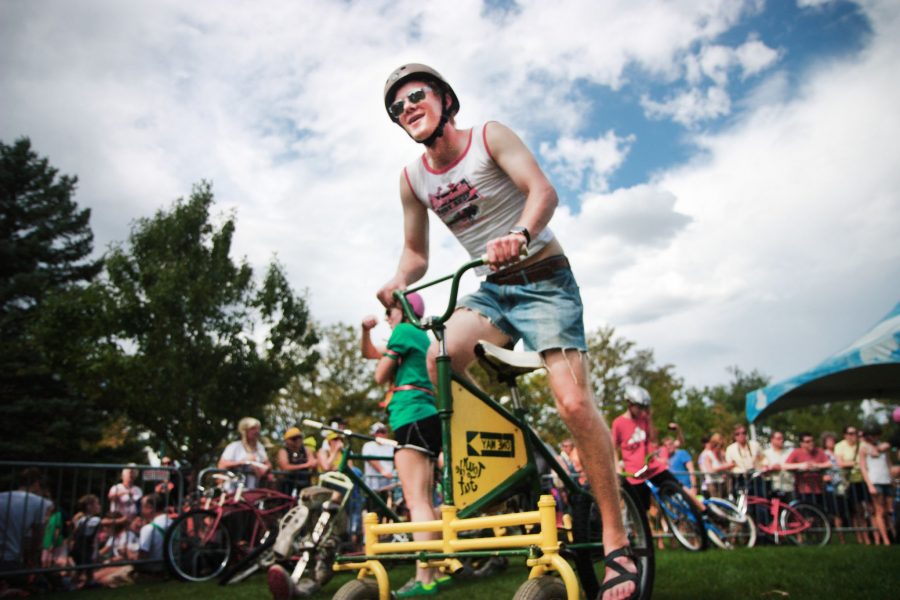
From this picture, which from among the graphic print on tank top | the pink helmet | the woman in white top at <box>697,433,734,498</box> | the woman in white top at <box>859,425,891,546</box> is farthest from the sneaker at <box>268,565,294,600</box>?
the woman in white top at <box>859,425,891,546</box>

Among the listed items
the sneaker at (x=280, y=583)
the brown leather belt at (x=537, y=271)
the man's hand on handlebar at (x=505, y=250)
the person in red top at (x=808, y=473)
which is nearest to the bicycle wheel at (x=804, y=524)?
the person in red top at (x=808, y=473)

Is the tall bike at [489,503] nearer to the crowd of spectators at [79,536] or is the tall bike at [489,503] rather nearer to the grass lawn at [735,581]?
the grass lawn at [735,581]

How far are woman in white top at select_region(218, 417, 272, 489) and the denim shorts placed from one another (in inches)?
229

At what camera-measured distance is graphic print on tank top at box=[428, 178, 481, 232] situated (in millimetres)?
2941

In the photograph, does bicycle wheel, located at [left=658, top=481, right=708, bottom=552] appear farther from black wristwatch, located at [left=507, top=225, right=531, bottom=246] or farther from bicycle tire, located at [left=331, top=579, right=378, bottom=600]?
black wristwatch, located at [left=507, top=225, right=531, bottom=246]

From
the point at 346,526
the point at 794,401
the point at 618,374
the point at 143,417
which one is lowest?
the point at 346,526

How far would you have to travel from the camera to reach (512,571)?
19.0ft

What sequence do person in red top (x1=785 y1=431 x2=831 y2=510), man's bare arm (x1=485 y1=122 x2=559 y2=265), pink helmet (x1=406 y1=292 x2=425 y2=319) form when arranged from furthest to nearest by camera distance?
person in red top (x1=785 y1=431 x2=831 y2=510) < pink helmet (x1=406 y1=292 x2=425 y2=319) < man's bare arm (x1=485 y1=122 x2=559 y2=265)

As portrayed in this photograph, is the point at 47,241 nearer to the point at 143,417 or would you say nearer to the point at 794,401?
the point at 143,417

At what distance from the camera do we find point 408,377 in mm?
4723

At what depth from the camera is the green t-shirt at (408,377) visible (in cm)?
446

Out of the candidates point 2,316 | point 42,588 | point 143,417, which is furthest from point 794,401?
point 2,316

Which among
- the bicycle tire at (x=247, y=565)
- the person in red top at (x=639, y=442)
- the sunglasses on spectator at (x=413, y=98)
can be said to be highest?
the sunglasses on spectator at (x=413, y=98)

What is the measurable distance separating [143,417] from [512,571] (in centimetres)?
1628
